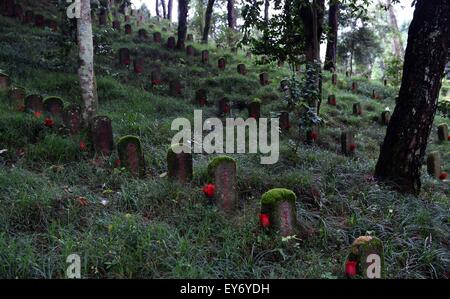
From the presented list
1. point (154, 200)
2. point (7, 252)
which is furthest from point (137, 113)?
point (7, 252)

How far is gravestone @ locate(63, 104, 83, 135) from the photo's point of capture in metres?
6.07

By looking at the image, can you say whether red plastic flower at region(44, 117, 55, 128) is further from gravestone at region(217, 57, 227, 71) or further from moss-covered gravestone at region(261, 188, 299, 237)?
gravestone at region(217, 57, 227, 71)

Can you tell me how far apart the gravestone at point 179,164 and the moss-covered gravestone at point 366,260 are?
225 centimetres

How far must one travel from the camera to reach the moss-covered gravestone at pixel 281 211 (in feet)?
12.2

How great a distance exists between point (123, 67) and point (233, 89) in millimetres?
3071

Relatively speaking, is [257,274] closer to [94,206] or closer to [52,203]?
[94,206]

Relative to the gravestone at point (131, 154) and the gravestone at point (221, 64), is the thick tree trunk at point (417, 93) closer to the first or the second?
the gravestone at point (131, 154)

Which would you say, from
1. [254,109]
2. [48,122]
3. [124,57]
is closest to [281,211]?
[48,122]

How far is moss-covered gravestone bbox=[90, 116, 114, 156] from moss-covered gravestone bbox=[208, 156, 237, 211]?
2.01m

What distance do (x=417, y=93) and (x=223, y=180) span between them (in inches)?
114

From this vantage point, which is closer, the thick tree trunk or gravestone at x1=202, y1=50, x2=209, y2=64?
the thick tree trunk

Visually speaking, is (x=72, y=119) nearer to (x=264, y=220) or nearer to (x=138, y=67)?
(x=264, y=220)

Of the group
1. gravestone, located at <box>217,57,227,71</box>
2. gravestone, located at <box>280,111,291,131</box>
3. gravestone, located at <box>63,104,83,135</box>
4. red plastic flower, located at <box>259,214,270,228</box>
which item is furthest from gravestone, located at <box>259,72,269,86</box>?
red plastic flower, located at <box>259,214,270,228</box>

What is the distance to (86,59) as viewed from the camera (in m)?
6.39
